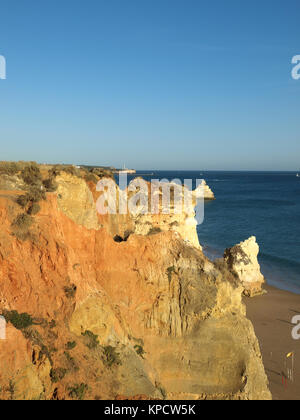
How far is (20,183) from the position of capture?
1666 cm

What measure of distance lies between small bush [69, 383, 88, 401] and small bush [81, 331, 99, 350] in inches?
61.3

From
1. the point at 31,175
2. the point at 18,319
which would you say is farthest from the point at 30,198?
the point at 18,319

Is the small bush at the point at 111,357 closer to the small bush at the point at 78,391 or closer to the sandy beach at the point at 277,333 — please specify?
the small bush at the point at 78,391

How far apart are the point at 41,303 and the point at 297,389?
63.5 feet

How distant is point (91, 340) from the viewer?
12.7m

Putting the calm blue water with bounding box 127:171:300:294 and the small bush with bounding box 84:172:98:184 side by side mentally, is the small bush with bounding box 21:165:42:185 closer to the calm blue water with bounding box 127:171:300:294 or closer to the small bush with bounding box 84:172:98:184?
the small bush with bounding box 84:172:98:184

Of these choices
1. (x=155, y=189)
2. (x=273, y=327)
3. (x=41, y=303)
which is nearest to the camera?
(x=41, y=303)

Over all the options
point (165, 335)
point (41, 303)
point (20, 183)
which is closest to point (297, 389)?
point (165, 335)

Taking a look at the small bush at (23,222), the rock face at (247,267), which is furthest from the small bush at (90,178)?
the rock face at (247,267)

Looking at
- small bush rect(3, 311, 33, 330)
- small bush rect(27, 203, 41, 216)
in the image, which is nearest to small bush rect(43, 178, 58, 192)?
small bush rect(27, 203, 41, 216)

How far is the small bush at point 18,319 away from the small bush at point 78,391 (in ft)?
7.86

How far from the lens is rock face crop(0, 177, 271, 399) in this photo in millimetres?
10828

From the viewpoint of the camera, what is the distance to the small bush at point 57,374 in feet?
33.8
